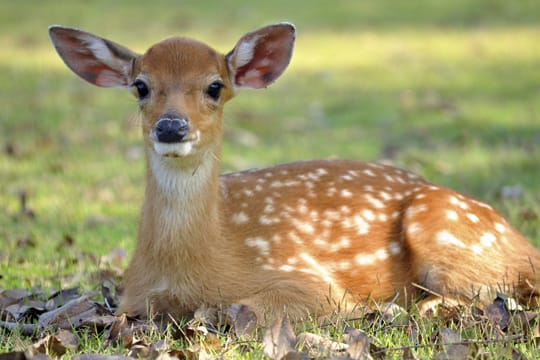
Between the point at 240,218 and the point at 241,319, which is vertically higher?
the point at 240,218

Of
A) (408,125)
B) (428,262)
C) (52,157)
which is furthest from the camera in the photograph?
(408,125)

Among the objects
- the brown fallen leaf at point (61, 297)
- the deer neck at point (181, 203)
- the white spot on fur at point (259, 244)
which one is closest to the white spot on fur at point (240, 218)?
the white spot on fur at point (259, 244)

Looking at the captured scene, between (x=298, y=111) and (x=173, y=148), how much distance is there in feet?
22.6

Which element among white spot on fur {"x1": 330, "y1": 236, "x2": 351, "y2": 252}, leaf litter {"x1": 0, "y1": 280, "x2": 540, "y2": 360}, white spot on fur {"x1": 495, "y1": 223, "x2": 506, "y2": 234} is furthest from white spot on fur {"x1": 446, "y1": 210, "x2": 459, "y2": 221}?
leaf litter {"x1": 0, "y1": 280, "x2": 540, "y2": 360}

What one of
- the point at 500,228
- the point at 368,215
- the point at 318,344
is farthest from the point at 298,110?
the point at 318,344

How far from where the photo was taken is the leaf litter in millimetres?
3449

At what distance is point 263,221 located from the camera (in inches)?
184

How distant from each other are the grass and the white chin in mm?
797

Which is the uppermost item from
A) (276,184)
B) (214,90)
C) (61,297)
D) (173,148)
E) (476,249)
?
(214,90)

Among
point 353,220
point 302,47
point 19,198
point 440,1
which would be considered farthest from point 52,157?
point 440,1

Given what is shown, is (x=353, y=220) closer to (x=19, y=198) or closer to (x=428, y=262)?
(x=428, y=262)

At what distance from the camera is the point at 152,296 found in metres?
4.23

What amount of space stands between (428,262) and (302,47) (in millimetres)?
10581

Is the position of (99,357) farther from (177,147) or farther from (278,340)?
(177,147)
